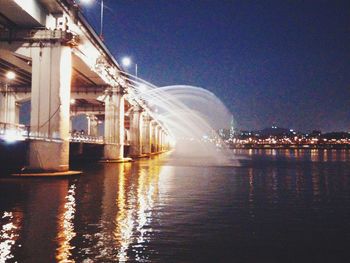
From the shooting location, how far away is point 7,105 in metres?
65.4

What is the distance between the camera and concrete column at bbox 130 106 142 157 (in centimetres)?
8582

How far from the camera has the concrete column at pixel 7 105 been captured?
64750 millimetres

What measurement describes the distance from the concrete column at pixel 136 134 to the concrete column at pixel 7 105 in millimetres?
26832

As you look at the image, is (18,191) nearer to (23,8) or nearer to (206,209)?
(206,209)

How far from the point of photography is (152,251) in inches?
382

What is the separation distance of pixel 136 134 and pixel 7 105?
1144 inches

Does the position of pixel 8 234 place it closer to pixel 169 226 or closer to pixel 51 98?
pixel 169 226

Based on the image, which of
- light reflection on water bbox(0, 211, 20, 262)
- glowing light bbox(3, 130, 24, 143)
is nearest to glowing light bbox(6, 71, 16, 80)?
glowing light bbox(3, 130, 24, 143)

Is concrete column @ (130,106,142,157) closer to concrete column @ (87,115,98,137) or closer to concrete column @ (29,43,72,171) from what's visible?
concrete column @ (87,115,98,137)

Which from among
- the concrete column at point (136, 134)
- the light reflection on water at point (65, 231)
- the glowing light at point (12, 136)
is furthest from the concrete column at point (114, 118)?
the light reflection on water at point (65, 231)

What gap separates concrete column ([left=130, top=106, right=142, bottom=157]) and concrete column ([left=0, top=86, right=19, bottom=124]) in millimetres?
26832

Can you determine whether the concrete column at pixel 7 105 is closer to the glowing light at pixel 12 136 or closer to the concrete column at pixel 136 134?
the concrete column at pixel 136 134

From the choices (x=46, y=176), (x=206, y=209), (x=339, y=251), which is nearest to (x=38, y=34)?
(x=46, y=176)

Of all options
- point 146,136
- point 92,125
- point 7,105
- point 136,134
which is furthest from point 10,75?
point 92,125
